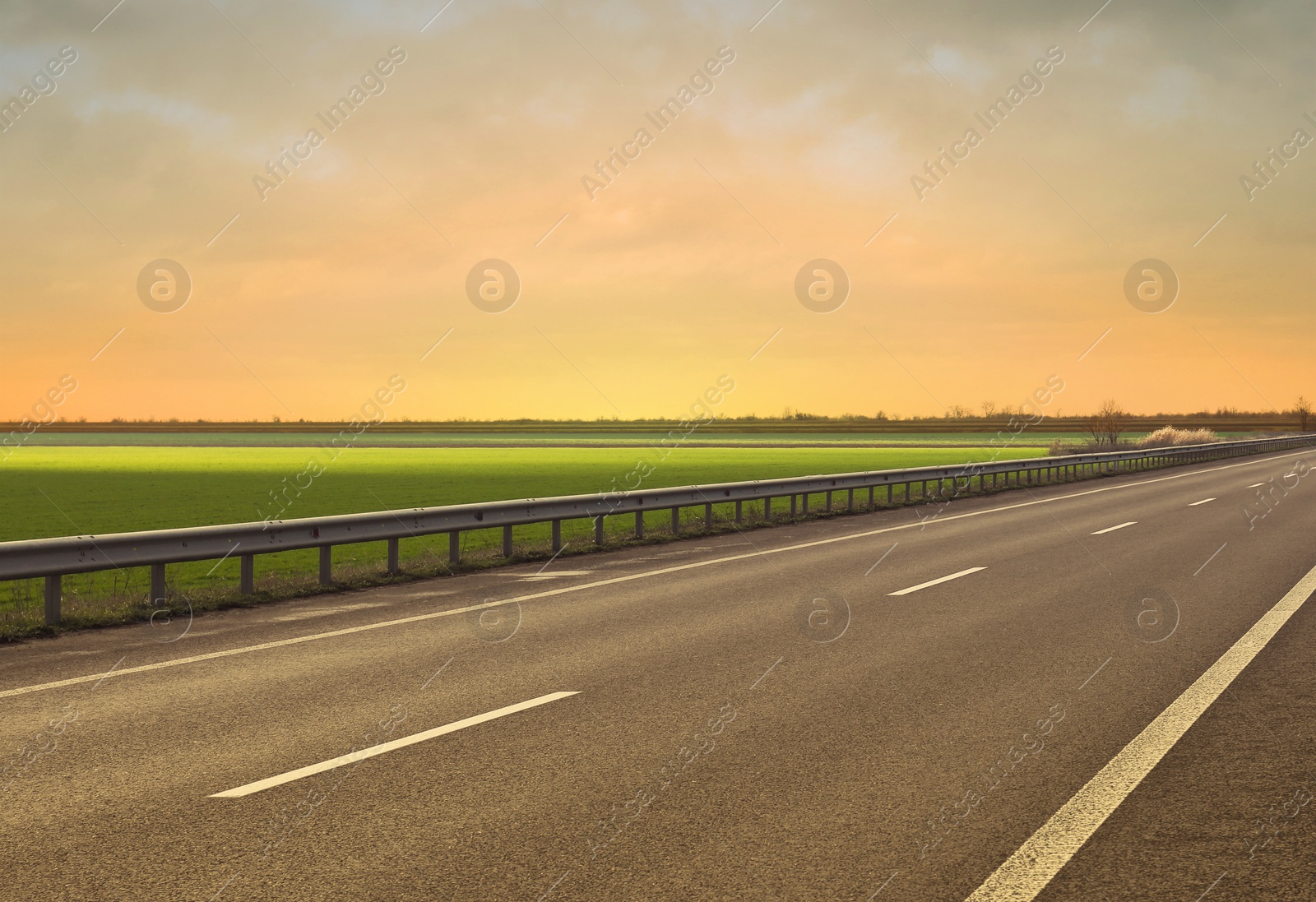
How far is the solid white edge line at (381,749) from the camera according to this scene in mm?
4906

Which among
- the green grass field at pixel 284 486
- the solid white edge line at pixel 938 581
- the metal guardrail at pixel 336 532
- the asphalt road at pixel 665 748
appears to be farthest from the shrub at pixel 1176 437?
the asphalt road at pixel 665 748

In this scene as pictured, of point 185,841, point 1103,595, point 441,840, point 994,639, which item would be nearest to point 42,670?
point 185,841

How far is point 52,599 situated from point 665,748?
680 cm

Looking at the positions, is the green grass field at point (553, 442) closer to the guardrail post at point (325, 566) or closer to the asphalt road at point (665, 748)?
the guardrail post at point (325, 566)

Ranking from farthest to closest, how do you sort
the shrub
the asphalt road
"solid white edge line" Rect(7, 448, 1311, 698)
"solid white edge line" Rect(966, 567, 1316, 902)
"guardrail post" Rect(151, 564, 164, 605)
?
the shrub → "guardrail post" Rect(151, 564, 164, 605) → "solid white edge line" Rect(7, 448, 1311, 698) → the asphalt road → "solid white edge line" Rect(966, 567, 1316, 902)

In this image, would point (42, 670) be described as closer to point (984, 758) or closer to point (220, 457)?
point (984, 758)

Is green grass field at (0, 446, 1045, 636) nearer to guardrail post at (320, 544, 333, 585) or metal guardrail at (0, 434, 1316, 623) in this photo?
guardrail post at (320, 544, 333, 585)

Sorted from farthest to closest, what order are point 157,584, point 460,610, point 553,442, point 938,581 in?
point 553,442
point 938,581
point 157,584
point 460,610

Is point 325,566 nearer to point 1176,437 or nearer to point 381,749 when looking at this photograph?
point 381,749

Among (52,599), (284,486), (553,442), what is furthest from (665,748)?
(553,442)

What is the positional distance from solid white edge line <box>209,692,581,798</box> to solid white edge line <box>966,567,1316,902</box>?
121 inches

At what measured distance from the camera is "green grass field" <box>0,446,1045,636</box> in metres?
14.8

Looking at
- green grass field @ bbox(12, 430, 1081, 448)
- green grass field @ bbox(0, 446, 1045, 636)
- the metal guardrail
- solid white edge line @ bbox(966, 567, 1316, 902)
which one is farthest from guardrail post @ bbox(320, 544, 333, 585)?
green grass field @ bbox(12, 430, 1081, 448)

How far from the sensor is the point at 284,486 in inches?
1337
